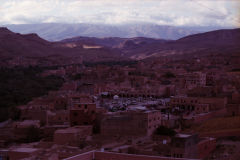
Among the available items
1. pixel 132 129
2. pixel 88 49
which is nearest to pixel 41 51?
pixel 88 49

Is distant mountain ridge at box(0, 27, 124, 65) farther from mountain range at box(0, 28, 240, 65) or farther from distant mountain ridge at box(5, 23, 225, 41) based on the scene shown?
distant mountain ridge at box(5, 23, 225, 41)

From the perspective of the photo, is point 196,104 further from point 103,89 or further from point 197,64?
point 197,64

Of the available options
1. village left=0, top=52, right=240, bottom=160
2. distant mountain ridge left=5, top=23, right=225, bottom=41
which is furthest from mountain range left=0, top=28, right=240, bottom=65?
distant mountain ridge left=5, top=23, right=225, bottom=41

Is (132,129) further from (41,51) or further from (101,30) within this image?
(101,30)

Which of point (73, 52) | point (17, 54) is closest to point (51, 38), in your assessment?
point (73, 52)

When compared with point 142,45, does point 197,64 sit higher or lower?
lower

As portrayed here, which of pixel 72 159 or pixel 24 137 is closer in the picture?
pixel 72 159

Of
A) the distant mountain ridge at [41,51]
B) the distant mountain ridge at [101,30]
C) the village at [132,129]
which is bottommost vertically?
the village at [132,129]

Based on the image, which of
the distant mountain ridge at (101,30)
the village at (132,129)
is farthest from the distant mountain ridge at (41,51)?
the distant mountain ridge at (101,30)

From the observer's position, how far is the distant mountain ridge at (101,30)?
139750 mm

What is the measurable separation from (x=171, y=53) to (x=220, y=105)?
49333 mm

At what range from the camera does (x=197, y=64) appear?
4075 cm

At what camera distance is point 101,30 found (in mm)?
157000

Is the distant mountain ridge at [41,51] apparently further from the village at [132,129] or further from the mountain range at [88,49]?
the village at [132,129]
